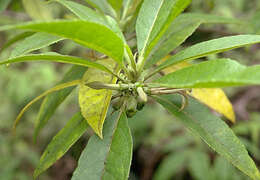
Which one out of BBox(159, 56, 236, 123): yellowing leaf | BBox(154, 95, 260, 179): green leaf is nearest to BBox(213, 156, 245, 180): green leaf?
BBox(159, 56, 236, 123): yellowing leaf

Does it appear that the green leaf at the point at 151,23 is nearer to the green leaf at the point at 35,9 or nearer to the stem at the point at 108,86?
the stem at the point at 108,86

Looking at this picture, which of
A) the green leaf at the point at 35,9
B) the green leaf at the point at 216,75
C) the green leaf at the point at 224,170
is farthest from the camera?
the green leaf at the point at 224,170

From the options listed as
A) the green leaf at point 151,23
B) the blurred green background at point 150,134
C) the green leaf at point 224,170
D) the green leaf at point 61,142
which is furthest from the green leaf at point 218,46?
the green leaf at point 224,170

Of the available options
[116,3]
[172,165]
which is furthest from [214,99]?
[172,165]

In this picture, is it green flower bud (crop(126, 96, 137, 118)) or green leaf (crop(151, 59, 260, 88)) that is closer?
green leaf (crop(151, 59, 260, 88))

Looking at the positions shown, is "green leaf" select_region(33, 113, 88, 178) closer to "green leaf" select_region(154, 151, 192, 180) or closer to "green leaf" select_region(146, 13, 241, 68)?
"green leaf" select_region(146, 13, 241, 68)

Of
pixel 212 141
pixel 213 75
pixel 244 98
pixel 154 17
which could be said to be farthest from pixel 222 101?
pixel 244 98

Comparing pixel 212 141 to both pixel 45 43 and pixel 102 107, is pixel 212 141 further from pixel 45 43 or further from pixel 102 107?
pixel 45 43
